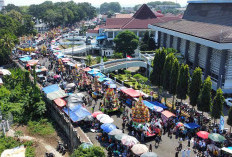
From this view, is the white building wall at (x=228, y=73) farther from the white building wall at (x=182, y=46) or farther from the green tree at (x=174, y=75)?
the white building wall at (x=182, y=46)

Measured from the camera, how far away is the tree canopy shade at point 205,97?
79.0 feet

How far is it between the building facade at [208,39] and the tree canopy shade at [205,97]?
32.3 feet

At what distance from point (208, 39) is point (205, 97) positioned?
13.3 m

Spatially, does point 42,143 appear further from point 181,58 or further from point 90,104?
point 181,58

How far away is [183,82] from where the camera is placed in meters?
27.3

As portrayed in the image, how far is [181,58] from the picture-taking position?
42.7 metres

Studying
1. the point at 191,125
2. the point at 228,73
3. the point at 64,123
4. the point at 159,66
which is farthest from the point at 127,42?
the point at 191,125

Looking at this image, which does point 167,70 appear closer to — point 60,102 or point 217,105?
point 217,105

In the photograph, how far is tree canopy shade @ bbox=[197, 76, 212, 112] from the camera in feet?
79.0

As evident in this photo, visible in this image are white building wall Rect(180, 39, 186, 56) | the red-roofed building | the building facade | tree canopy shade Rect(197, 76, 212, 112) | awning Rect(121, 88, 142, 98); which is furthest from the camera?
the red-roofed building

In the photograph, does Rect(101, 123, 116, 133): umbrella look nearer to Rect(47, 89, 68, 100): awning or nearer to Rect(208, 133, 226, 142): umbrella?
Rect(208, 133, 226, 142): umbrella

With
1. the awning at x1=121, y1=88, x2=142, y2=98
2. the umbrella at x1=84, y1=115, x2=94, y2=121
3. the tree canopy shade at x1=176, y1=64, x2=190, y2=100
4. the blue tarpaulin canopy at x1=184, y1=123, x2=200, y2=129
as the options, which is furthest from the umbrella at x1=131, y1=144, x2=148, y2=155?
the awning at x1=121, y1=88, x2=142, y2=98

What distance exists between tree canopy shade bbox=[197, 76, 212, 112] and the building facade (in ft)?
32.3

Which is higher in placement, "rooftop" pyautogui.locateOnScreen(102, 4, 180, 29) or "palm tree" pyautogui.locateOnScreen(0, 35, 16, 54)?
"rooftop" pyautogui.locateOnScreen(102, 4, 180, 29)
